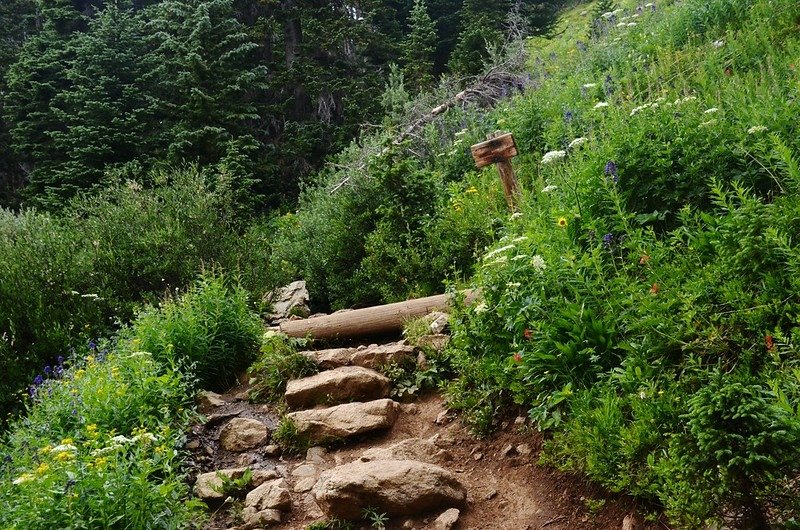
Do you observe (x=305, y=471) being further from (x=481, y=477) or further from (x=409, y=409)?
(x=481, y=477)

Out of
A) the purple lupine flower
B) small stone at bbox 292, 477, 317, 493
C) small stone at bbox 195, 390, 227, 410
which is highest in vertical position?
the purple lupine flower

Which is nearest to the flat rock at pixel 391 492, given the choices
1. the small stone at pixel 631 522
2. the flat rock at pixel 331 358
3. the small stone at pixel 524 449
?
the small stone at pixel 524 449

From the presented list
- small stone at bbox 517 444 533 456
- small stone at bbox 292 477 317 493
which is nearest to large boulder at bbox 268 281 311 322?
small stone at bbox 292 477 317 493

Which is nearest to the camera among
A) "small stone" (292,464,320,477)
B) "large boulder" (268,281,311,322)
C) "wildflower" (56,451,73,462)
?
"wildflower" (56,451,73,462)

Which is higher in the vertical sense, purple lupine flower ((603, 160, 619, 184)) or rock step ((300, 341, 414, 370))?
purple lupine flower ((603, 160, 619, 184))

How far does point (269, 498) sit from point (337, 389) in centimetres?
151

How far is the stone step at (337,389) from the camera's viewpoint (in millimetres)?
5512

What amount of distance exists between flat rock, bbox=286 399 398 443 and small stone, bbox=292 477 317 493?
572mm

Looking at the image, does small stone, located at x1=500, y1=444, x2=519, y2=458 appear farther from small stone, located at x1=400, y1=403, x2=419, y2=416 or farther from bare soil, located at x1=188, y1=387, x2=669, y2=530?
small stone, located at x1=400, y1=403, x2=419, y2=416

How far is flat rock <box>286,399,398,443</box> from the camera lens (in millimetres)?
5004

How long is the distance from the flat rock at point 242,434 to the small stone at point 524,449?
242 centimetres

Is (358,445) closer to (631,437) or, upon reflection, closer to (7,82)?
(631,437)

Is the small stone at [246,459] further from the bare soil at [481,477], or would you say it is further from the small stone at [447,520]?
the small stone at [447,520]

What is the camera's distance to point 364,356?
6.12 metres
